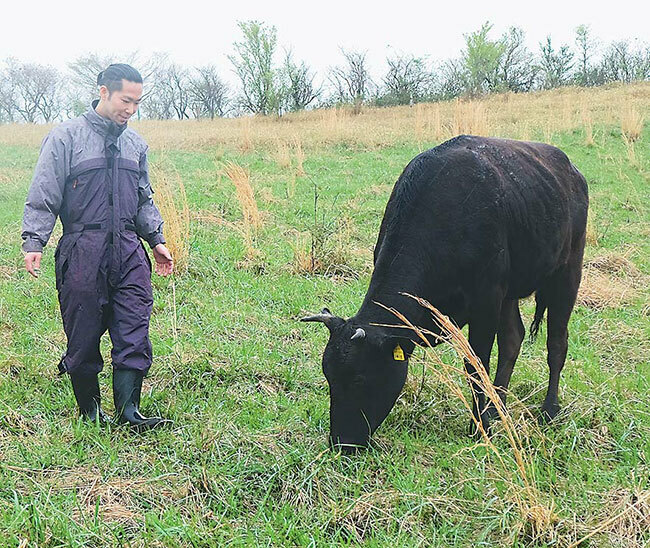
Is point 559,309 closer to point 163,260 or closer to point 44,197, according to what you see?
point 163,260

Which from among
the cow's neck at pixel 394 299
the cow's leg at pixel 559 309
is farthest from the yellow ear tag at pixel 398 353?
the cow's leg at pixel 559 309

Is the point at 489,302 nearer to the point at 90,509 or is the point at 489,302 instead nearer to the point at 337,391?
the point at 337,391

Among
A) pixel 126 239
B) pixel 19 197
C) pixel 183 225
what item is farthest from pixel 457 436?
pixel 19 197

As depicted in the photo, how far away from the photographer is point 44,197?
362 centimetres

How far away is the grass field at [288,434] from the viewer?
9.38ft

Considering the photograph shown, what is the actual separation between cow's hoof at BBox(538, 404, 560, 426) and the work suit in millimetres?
2725

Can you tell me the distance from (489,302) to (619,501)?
4.54 ft

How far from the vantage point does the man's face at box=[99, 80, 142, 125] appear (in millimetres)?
3775

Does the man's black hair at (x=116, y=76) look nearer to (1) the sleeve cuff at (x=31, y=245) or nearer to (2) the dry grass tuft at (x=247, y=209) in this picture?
(1) the sleeve cuff at (x=31, y=245)

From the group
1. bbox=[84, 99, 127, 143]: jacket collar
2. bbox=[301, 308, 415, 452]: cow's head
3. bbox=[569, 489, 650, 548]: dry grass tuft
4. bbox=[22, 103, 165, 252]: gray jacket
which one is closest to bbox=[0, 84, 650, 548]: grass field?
bbox=[569, 489, 650, 548]: dry grass tuft

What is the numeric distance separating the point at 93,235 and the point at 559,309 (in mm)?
3486

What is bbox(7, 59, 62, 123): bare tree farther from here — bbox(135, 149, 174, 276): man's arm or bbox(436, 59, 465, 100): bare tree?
bbox(135, 149, 174, 276): man's arm

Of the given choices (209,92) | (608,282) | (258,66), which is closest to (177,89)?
(209,92)

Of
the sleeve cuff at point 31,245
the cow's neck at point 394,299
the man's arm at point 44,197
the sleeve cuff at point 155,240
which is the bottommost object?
the cow's neck at point 394,299
